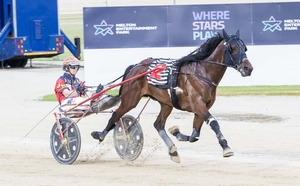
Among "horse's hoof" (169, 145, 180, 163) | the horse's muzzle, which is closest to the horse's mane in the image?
the horse's muzzle

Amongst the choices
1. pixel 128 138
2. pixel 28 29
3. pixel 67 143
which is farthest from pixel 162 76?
pixel 28 29

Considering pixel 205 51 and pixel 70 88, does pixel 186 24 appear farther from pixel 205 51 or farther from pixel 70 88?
pixel 205 51

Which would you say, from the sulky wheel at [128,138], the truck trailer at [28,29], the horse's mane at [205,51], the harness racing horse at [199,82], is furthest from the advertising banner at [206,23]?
the horse's mane at [205,51]

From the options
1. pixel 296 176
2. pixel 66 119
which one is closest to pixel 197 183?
pixel 296 176

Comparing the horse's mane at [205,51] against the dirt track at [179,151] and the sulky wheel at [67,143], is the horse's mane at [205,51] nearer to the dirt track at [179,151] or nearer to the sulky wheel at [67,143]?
the dirt track at [179,151]

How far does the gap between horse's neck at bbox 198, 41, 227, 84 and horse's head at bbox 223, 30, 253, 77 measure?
119mm

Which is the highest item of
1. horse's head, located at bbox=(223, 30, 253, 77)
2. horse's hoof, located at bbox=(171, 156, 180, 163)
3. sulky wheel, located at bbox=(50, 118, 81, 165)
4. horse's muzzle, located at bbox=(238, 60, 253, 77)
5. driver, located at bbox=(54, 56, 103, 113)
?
horse's head, located at bbox=(223, 30, 253, 77)

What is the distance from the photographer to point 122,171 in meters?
8.95

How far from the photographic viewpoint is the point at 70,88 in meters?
9.53

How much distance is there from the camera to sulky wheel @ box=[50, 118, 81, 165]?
9.32 meters

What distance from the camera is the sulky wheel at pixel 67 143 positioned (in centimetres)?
932

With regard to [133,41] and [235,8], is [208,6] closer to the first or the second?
[235,8]

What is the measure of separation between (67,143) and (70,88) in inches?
27.0

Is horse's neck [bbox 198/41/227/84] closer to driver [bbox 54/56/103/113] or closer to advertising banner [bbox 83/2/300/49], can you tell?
driver [bbox 54/56/103/113]
